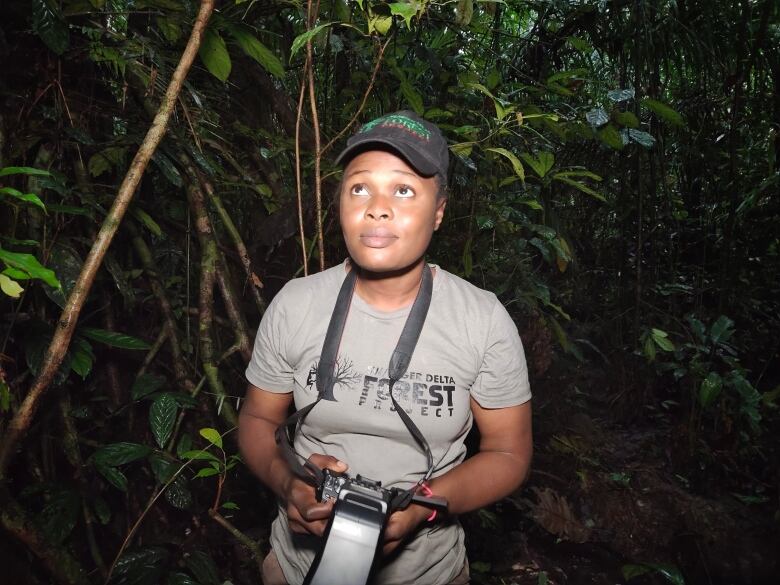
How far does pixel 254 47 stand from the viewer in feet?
5.77

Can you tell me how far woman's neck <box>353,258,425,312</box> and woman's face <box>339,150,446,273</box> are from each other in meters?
0.03

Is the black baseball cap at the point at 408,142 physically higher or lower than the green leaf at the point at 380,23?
lower

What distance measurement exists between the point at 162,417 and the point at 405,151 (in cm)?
122

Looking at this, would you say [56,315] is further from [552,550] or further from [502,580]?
[552,550]

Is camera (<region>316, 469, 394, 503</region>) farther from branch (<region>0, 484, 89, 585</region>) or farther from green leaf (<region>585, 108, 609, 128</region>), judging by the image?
green leaf (<region>585, 108, 609, 128</region>)

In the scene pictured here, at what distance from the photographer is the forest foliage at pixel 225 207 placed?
167 centimetres

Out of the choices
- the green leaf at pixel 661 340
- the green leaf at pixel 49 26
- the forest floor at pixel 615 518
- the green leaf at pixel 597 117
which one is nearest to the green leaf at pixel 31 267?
the green leaf at pixel 49 26

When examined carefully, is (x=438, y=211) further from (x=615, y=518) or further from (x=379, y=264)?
(x=615, y=518)

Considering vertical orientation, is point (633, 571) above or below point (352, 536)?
below

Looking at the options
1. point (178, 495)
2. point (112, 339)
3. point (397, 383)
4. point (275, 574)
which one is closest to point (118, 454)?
point (178, 495)

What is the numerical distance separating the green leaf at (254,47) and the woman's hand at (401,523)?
145 centimetres

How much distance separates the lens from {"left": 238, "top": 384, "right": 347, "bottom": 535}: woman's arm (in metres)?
1.17

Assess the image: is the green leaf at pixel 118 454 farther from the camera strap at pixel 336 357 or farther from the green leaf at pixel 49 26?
the green leaf at pixel 49 26

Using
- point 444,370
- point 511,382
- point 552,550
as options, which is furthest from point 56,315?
point 552,550
